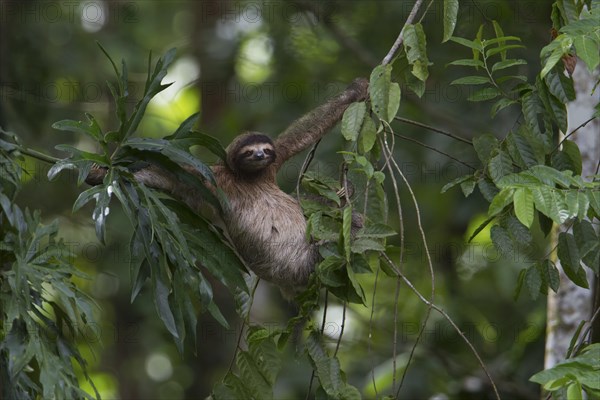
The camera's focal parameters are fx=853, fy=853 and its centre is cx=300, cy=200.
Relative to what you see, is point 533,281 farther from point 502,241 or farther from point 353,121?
point 353,121

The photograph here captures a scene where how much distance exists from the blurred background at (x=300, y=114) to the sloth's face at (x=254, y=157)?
3012 millimetres

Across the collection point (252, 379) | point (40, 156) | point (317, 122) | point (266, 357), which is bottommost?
point (252, 379)

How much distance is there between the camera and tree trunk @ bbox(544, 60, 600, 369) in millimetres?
6191

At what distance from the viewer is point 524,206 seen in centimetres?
379

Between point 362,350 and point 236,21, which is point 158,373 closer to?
point 362,350

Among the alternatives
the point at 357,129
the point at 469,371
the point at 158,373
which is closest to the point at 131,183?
the point at 357,129

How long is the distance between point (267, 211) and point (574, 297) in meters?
2.34

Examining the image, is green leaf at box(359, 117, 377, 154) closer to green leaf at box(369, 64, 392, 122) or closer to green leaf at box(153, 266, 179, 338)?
green leaf at box(369, 64, 392, 122)

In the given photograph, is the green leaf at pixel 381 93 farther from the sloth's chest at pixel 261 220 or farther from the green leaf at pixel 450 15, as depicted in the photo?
the sloth's chest at pixel 261 220

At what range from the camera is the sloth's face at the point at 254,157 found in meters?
6.17

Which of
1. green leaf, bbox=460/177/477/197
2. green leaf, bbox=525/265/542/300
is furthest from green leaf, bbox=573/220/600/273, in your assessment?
green leaf, bbox=460/177/477/197

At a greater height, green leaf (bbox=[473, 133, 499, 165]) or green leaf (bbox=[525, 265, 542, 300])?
green leaf (bbox=[473, 133, 499, 165])

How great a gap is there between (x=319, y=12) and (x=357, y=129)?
636cm

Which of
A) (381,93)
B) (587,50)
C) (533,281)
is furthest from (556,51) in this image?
(533,281)
